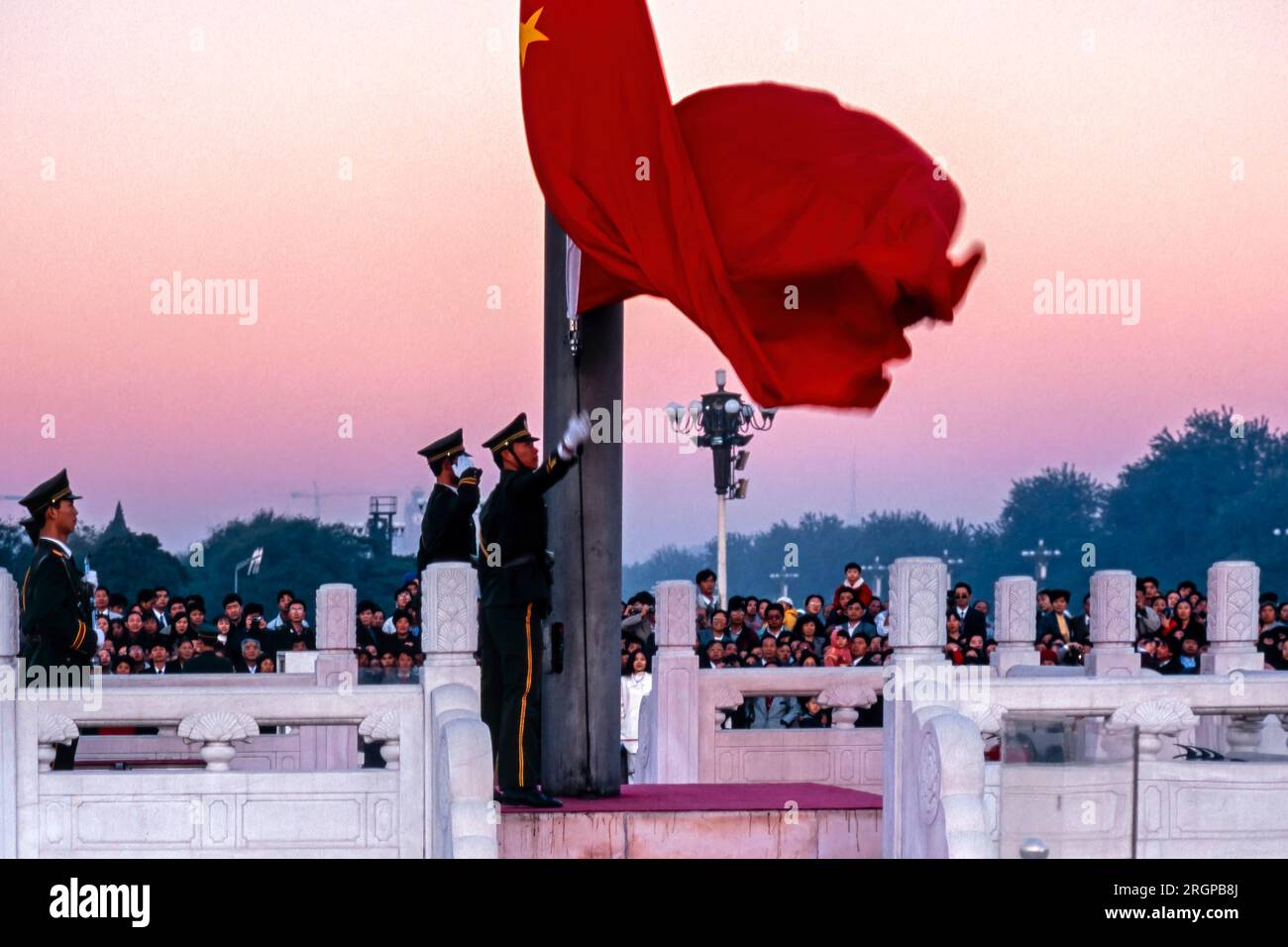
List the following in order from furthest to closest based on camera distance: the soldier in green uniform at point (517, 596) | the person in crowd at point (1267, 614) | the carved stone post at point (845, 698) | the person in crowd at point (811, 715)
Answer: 1. the person in crowd at point (1267, 614)
2. the person in crowd at point (811, 715)
3. the carved stone post at point (845, 698)
4. the soldier in green uniform at point (517, 596)

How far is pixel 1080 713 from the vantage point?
27.7 ft

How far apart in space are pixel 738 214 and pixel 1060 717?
133 inches

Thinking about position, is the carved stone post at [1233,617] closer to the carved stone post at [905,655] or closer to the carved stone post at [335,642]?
the carved stone post at [905,655]

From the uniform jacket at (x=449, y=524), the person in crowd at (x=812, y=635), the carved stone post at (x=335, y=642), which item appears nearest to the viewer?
the uniform jacket at (x=449, y=524)

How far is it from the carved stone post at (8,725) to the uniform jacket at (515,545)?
7.29 ft

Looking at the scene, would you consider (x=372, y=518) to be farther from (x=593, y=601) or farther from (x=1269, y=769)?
(x=1269, y=769)

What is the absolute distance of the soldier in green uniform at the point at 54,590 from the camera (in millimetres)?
10031

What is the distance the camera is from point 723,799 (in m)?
9.29

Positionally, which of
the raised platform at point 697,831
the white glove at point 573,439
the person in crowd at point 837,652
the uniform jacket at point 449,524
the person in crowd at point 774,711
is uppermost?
the white glove at point 573,439

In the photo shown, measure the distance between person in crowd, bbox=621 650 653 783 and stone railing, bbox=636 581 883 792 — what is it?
1.68 meters

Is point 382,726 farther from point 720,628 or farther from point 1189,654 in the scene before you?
point 1189,654

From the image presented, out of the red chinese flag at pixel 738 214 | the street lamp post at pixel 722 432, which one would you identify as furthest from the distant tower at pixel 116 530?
the red chinese flag at pixel 738 214

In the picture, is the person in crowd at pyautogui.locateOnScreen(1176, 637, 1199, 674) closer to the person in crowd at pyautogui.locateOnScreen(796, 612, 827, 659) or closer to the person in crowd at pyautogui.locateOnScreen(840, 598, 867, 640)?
the person in crowd at pyautogui.locateOnScreen(840, 598, 867, 640)
